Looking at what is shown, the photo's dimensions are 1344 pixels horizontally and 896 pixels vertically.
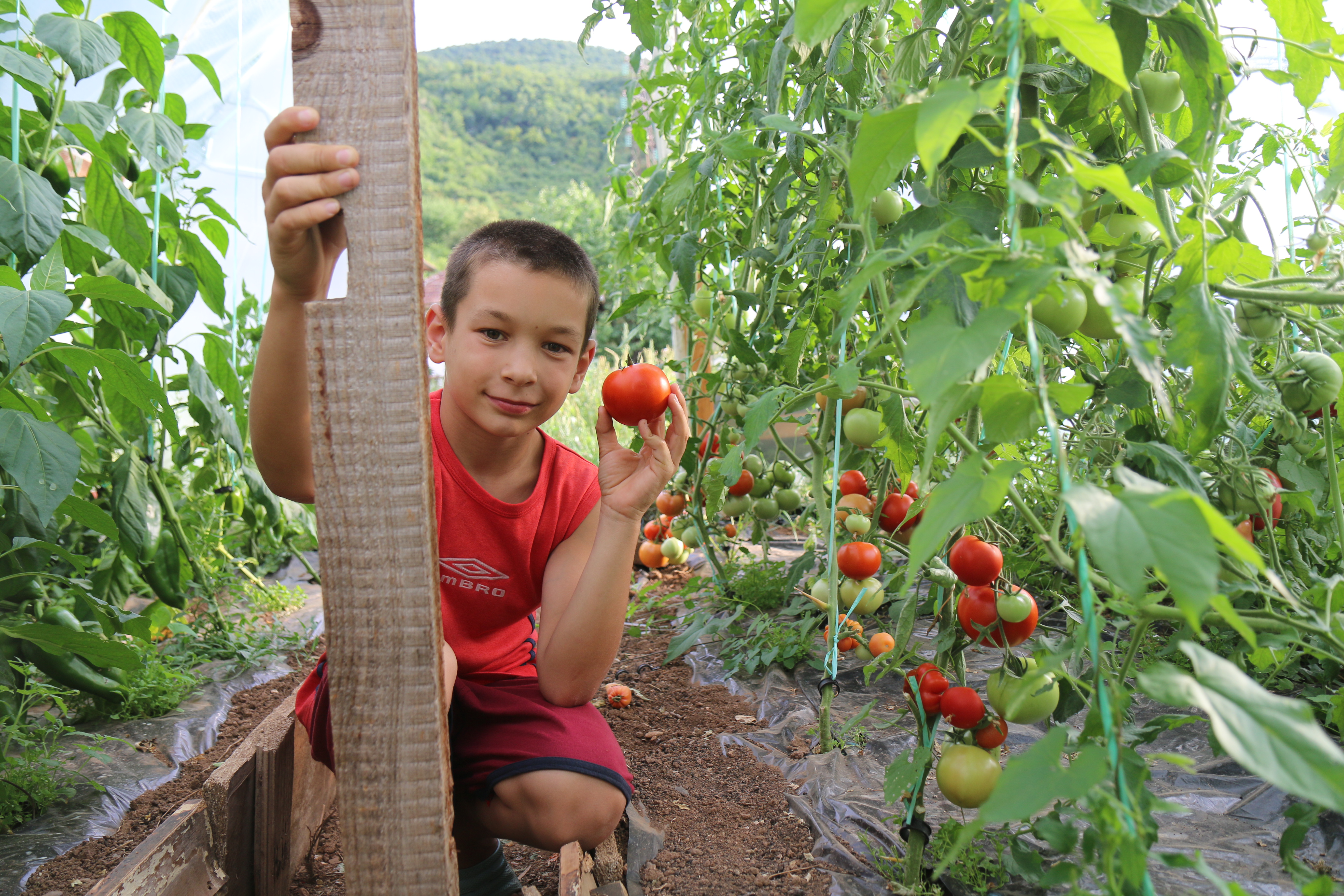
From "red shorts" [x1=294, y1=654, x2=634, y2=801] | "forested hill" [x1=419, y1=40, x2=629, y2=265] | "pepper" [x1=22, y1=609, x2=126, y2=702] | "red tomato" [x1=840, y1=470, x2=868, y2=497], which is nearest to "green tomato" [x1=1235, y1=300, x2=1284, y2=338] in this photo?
"red tomato" [x1=840, y1=470, x2=868, y2=497]

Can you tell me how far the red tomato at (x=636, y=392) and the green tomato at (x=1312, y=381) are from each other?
78 cm

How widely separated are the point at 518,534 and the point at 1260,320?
1097mm

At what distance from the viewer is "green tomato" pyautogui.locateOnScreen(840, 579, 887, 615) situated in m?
1.40

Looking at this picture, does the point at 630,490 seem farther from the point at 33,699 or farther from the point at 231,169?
the point at 231,169

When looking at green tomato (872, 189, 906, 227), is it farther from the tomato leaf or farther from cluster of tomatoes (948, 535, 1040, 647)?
the tomato leaf

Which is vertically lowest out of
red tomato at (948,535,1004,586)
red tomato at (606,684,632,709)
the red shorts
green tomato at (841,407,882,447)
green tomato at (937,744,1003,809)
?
red tomato at (606,684,632,709)

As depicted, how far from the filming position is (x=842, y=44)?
1108 mm

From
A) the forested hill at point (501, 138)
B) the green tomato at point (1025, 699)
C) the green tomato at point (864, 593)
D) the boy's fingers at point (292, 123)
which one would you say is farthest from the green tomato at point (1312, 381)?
the forested hill at point (501, 138)

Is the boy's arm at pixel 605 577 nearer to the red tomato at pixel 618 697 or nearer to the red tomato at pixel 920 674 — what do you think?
the red tomato at pixel 920 674

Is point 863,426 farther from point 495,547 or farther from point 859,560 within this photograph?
point 495,547

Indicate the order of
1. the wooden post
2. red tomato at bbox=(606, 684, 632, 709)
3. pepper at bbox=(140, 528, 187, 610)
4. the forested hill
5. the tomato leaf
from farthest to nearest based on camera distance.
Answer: the forested hill → red tomato at bbox=(606, 684, 632, 709) → pepper at bbox=(140, 528, 187, 610) → the wooden post → the tomato leaf

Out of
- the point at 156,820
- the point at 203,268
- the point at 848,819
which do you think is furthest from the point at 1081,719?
the point at 203,268

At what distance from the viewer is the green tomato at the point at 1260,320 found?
86 centimetres

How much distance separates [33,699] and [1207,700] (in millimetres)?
2076
